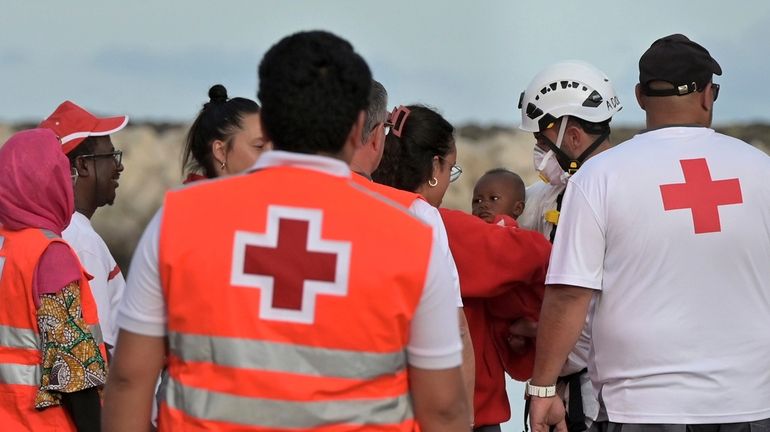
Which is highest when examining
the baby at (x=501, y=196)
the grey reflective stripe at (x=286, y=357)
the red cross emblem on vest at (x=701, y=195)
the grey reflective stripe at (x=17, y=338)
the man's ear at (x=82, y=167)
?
the man's ear at (x=82, y=167)

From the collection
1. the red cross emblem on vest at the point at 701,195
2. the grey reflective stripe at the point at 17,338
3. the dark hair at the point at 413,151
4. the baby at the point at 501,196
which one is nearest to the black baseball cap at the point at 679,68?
the red cross emblem on vest at the point at 701,195

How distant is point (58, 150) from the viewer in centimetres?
469

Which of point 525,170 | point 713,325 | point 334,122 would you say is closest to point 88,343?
point 334,122

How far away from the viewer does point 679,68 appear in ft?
14.5

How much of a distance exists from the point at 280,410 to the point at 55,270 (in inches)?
68.4

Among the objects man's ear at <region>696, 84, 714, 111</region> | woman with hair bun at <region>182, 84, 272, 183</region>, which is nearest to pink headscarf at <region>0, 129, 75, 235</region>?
woman with hair bun at <region>182, 84, 272, 183</region>

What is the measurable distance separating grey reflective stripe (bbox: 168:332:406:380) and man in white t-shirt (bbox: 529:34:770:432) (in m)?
1.59

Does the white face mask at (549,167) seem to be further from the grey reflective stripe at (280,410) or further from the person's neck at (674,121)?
the grey reflective stripe at (280,410)

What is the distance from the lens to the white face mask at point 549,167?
5.51 m

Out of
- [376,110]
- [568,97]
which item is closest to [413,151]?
[376,110]

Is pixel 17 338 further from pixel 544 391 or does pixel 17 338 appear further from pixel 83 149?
pixel 544 391

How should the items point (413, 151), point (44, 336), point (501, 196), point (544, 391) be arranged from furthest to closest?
point (501, 196) → point (413, 151) → point (544, 391) → point (44, 336)

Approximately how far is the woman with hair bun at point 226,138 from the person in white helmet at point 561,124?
1.44 metres

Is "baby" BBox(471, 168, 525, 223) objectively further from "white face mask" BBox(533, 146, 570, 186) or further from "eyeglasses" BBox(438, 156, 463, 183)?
"eyeglasses" BBox(438, 156, 463, 183)
